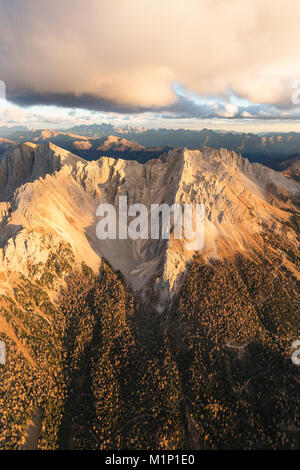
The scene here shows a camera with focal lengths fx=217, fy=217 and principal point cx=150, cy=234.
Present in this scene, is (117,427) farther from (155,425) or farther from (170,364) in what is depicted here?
(170,364)

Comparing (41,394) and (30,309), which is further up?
(30,309)

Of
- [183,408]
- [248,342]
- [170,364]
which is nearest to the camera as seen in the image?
[183,408]

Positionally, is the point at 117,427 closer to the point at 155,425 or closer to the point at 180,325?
the point at 155,425
